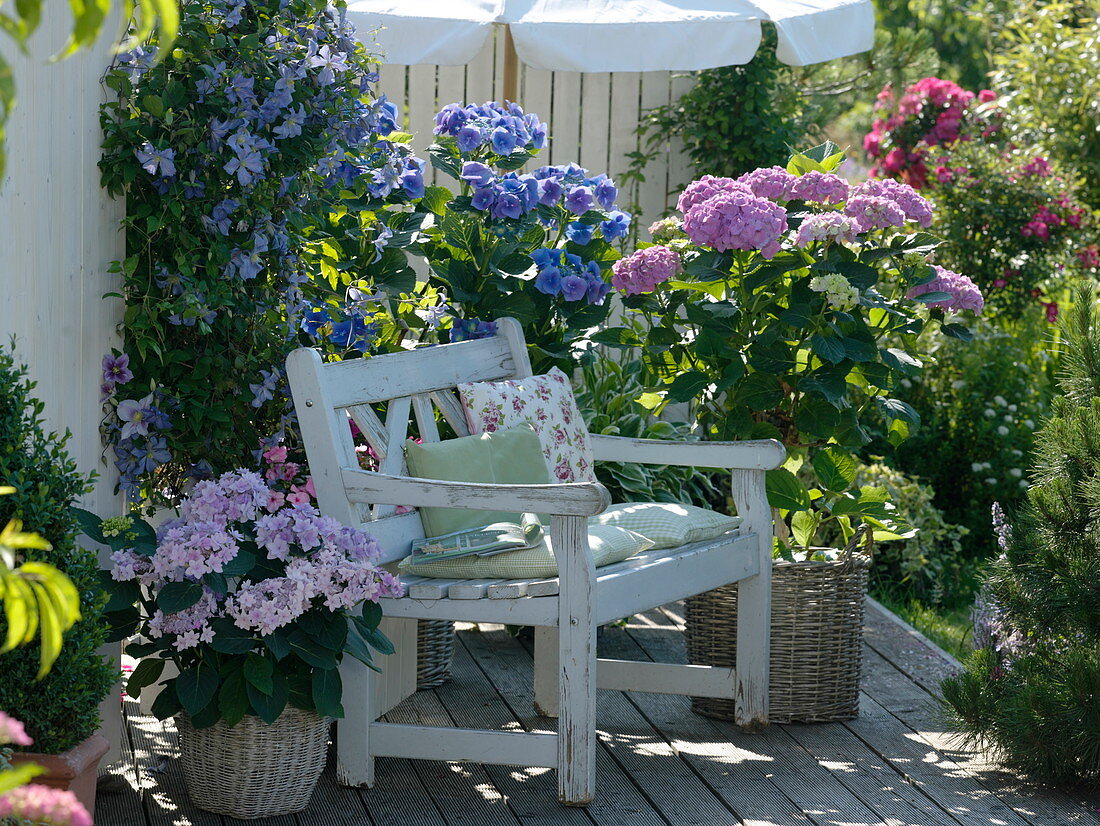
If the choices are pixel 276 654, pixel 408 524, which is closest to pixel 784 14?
pixel 408 524

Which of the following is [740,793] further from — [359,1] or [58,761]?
[359,1]

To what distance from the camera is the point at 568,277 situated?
322 centimetres

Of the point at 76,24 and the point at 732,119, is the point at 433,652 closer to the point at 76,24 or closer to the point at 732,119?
the point at 76,24

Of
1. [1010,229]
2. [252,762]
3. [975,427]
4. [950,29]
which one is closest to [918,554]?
[975,427]

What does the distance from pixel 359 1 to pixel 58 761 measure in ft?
8.63

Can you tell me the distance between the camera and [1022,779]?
2.66 metres

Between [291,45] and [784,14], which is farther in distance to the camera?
[784,14]

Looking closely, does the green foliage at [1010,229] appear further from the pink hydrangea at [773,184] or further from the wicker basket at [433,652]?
the wicker basket at [433,652]

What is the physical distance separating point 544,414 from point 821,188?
2.55ft

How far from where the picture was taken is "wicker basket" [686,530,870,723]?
2.95 m

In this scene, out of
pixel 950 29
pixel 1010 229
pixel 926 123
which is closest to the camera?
pixel 1010 229

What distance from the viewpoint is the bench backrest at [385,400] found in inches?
99.2

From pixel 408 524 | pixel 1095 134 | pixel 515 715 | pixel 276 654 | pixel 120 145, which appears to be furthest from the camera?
pixel 1095 134

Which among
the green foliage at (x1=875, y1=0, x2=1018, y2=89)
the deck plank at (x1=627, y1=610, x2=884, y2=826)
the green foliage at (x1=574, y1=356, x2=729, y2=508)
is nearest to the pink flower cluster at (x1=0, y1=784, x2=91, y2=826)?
the deck plank at (x1=627, y1=610, x2=884, y2=826)
